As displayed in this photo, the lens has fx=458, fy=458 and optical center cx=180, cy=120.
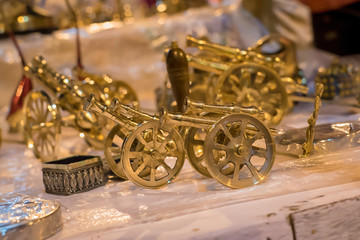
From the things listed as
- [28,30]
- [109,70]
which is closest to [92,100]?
[109,70]

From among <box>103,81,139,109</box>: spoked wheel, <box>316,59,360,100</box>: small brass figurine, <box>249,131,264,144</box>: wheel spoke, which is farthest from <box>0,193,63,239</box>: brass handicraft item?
<box>316,59,360,100</box>: small brass figurine

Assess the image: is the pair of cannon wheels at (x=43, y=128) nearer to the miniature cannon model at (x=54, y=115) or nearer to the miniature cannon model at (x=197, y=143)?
the miniature cannon model at (x=54, y=115)

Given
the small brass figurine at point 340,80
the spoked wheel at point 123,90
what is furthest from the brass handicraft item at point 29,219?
the small brass figurine at point 340,80

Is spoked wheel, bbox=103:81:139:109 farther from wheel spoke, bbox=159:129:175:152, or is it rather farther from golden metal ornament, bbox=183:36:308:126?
wheel spoke, bbox=159:129:175:152

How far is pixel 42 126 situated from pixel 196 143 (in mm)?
471

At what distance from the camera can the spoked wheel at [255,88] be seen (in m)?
1.05

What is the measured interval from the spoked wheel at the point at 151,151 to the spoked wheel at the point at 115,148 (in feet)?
0.22

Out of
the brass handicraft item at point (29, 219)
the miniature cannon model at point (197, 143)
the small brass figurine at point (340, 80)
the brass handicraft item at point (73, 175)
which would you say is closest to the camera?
the brass handicraft item at point (29, 219)

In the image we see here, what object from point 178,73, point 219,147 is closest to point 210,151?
point 219,147

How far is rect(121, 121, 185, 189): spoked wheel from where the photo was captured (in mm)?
739

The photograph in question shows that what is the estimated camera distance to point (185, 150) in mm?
782

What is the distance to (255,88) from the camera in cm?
108

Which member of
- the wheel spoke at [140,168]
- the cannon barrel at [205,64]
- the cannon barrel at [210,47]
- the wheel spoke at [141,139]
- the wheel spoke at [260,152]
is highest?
the cannon barrel at [210,47]

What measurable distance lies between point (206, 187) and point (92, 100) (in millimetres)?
248
